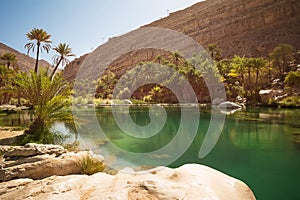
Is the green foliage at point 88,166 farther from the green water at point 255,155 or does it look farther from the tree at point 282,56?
the tree at point 282,56

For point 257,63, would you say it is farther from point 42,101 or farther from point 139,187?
point 139,187

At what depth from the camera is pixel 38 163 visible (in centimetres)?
427

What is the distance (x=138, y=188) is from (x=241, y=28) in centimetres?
7318

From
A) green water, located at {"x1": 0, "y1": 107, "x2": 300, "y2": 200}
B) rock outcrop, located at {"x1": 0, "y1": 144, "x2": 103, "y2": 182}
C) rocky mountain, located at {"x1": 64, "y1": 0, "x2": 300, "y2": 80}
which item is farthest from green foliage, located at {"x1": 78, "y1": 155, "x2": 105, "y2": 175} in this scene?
rocky mountain, located at {"x1": 64, "y1": 0, "x2": 300, "y2": 80}

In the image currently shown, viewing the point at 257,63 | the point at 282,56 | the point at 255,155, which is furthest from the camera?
the point at 282,56

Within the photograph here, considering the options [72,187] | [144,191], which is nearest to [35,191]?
[72,187]

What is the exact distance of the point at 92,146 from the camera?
28.1ft

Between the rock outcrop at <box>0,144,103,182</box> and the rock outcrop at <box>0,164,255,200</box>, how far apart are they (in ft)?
1.26

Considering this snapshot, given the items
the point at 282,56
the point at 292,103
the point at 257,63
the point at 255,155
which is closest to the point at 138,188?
the point at 255,155

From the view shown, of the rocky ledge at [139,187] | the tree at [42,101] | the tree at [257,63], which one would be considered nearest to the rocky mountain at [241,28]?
the tree at [257,63]

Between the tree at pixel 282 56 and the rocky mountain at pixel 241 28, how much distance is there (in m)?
12.8

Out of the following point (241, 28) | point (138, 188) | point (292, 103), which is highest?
point (241, 28)

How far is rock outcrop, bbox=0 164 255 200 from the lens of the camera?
2.87m

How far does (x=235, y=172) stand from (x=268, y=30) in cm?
6590
